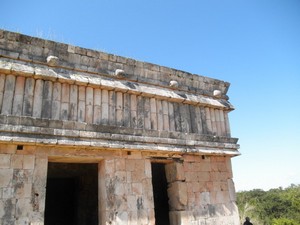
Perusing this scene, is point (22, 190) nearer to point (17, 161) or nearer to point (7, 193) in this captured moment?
point (7, 193)

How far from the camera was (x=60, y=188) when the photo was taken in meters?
9.94

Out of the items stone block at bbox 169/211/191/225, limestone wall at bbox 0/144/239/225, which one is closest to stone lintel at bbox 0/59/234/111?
limestone wall at bbox 0/144/239/225

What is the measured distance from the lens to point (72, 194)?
31.5ft

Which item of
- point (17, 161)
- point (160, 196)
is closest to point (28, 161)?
point (17, 161)

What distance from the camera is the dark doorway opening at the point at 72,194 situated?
8.41m

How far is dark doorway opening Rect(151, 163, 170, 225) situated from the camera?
920 cm

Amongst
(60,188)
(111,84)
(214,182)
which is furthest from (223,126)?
(60,188)

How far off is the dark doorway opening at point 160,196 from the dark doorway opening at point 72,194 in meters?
2.28

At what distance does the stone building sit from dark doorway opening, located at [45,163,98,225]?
601 mm

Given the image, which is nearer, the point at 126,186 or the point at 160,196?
the point at 126,186

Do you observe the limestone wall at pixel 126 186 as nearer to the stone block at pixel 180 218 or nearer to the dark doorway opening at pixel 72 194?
the stone block at pixel 180 218

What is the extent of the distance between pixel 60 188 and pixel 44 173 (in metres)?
5.44

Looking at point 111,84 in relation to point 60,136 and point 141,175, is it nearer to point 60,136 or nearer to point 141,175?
point 60,136

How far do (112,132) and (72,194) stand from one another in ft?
16.8
